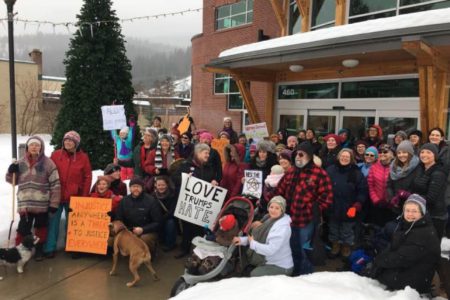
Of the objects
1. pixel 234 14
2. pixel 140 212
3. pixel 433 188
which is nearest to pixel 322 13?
pixel 234 14

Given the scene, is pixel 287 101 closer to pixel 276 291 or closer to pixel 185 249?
pixel 185 249

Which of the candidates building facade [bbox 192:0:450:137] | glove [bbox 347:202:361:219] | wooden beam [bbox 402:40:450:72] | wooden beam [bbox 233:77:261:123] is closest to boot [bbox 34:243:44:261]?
glove [bbox 347:202:361:219]

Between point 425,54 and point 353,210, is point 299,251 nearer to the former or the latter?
point 353,210

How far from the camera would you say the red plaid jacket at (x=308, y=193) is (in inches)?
187

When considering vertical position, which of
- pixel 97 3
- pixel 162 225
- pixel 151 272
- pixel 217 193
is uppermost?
pixel 97 3

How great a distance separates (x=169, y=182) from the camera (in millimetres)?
6176

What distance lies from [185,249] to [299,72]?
6954mm

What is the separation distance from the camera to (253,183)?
5750 millimetres

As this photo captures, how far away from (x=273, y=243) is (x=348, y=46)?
15.6ft

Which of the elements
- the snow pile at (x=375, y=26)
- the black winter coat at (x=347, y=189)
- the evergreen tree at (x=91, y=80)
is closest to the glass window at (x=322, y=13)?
the snow pile at (x=375, y=26)

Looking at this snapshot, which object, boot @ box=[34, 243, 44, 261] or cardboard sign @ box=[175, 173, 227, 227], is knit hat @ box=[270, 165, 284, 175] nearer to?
cardboard sign @ box=[175, 173, 227, 227]

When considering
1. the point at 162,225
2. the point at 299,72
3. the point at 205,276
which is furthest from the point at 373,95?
the point at 205,276

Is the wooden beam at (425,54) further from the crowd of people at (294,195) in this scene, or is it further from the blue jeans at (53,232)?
the blue jeans at (53,232)

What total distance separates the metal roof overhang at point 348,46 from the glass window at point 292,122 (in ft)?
8.85
